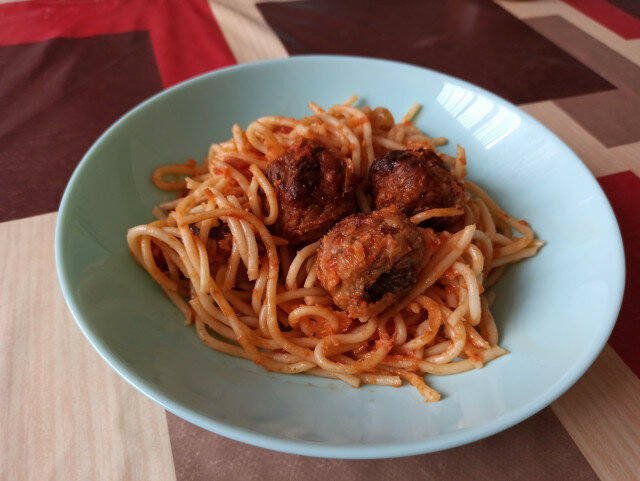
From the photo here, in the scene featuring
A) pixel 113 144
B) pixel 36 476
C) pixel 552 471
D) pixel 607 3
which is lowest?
pixel 36 476

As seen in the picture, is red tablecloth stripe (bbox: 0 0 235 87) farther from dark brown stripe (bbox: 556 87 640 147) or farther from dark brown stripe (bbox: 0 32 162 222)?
dark brown stripe (bbox: 556 87 640 147)

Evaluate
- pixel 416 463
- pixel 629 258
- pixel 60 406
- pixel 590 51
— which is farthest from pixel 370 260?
pixel 590 51

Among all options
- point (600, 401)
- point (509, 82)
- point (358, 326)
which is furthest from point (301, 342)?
point (509, 82)

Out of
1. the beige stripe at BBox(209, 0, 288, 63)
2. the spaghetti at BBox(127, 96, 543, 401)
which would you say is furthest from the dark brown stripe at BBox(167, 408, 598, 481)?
the beige stripe at BBox(209, 0, 288, 63)

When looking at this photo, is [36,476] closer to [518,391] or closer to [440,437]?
[440,437]

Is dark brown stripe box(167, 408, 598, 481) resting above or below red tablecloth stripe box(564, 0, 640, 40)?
below

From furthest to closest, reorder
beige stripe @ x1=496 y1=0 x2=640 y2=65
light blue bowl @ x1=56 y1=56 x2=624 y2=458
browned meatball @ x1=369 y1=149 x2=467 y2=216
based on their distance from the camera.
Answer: beige stripe @ x1=496 y1=0 x2=640 y2=65 → browned meatball @ x1=369 y1=149 x2=467 y2=216 → light blue bowl @ x1=56 y1=56 x2=624 y2=458

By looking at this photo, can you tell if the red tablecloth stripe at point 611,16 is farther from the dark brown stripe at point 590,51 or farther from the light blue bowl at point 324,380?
the light blue bowl at point 324,380
